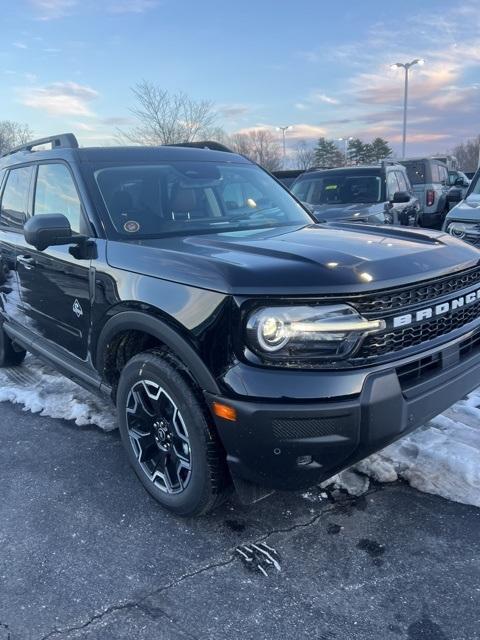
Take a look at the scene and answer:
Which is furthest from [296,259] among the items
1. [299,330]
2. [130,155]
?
[130,155]

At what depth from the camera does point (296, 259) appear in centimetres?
242

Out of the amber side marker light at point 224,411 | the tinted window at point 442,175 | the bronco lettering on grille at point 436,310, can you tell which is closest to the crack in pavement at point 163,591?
the amber side marker light at point 224,411

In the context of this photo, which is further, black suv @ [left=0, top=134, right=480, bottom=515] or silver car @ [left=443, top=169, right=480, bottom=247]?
silver car @ [left=443, top=169, right=480, bottom=247]

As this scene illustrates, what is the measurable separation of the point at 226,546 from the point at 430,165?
550 inches

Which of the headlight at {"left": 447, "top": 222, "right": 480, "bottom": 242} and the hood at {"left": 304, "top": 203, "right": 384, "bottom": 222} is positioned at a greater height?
the hood at {"left": 304, "top": 203, "right": 384, "bottom": 222}

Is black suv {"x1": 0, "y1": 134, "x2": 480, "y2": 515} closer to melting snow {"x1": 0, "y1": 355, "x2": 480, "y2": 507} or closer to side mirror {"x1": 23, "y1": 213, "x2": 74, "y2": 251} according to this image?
side mirror {"x1": 23, "y1": 213, "x2": 74, "y2": 251}

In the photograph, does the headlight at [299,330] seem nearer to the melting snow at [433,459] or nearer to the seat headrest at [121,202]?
the melting snow at [433,459]

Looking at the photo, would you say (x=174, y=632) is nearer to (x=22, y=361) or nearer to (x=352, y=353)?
(x=352, y=353)

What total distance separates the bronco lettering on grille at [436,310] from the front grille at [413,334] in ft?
0.09

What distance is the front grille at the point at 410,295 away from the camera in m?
2.27

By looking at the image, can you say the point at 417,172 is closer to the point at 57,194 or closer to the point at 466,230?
the point at 466,230

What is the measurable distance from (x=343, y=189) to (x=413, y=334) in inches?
286

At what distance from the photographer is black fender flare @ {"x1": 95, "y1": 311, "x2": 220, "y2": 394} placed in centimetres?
236

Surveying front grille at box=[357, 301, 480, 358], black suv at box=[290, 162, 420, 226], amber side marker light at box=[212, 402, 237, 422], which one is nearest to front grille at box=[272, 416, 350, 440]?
amber side marker light at box=[212, 402, 237, 422]
